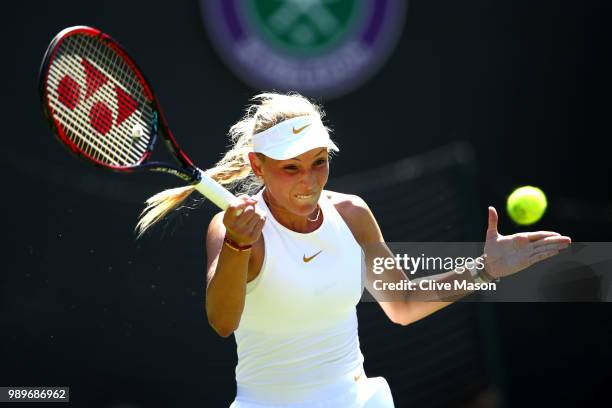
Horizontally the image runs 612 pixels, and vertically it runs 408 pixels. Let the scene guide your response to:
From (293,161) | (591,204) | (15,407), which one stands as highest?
(591,204)

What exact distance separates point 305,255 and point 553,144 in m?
2.41

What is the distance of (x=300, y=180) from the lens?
2.78 m

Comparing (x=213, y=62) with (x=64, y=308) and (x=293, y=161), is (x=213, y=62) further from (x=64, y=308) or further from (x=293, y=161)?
(x=293, y=161)

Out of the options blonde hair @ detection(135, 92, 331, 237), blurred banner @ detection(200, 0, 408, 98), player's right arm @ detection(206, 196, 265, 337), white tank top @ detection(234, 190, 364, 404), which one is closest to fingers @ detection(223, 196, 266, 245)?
player's right arm @ detection(206, 196, 265, 337)

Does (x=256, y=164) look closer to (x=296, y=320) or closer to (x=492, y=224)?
(x=296, y=320)

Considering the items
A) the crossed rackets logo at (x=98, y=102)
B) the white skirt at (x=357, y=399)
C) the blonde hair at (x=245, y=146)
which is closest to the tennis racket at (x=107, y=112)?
the crossed rackets logo at (x=98, y=102)

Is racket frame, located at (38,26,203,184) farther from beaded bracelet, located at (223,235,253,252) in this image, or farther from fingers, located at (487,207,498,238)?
fingers, located at (487,207,498,238)

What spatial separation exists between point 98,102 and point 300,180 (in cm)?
61

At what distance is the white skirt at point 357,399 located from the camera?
2.81 metres

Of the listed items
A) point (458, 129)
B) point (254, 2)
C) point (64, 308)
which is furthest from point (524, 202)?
point (64, 308)

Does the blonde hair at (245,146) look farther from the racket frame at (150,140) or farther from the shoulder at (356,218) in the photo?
the shoulder at (356,218)

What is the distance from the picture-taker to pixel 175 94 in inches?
179

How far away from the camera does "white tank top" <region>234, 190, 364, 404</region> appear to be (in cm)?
275

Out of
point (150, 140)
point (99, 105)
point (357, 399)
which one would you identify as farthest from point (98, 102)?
point (357, 399)
